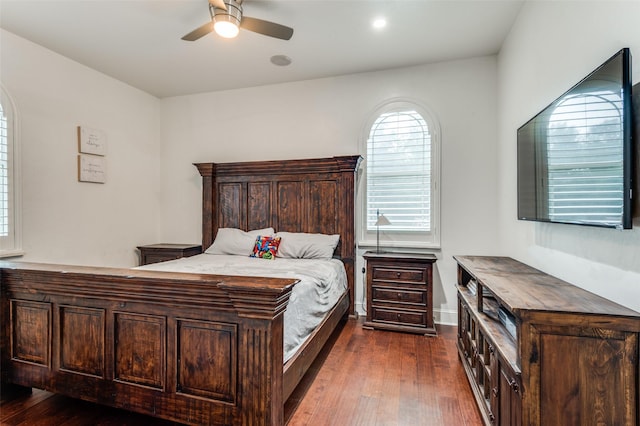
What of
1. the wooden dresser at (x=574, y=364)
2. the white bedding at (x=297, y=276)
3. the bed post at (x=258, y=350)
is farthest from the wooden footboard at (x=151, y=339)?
the wooden dresser at (x=574, y=364)

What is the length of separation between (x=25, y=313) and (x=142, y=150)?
3047 millimetres

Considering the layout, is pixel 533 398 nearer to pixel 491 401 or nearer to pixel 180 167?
pixel 491 401

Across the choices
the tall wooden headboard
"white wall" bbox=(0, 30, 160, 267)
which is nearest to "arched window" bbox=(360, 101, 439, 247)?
the tall wooden headboard

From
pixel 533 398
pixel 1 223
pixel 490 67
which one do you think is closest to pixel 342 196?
pixel 490 67

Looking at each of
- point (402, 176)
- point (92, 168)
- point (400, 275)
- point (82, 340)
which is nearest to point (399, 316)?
point (400, 275)

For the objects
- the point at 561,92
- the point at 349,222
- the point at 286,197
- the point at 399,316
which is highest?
the point at 561,92

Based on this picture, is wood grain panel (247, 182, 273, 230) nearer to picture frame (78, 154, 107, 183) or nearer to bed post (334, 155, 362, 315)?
bed post (334, 155, 362, 315)

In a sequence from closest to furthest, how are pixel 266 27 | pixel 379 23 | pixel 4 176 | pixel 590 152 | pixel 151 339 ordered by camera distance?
pixel 590 152 < pixel 151 339 < pixel 266 27 < pixel 379 23 < pixel 4 176

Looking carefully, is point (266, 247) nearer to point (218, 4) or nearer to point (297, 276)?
point (297, 276)

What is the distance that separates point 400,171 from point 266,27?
215 cm

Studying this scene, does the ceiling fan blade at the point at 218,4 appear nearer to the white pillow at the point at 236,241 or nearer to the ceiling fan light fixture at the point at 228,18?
the ceiling fan light fixture at the point at 228,18

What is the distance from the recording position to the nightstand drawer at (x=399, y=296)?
3.26m

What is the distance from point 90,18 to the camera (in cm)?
281

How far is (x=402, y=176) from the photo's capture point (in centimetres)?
377
